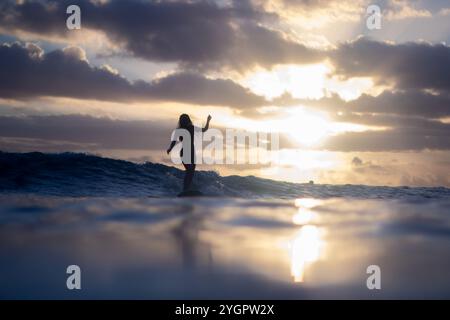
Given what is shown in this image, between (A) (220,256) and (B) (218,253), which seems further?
(B) (218,253)

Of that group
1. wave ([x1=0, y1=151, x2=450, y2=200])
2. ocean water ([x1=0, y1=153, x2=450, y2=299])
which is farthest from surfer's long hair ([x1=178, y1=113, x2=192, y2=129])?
ocean water ([x1=0, y1=153, x2=450, y2=299])

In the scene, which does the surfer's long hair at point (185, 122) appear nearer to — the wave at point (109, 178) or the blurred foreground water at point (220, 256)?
the wave at point (109, 178)

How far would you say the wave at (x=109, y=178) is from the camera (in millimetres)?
14805

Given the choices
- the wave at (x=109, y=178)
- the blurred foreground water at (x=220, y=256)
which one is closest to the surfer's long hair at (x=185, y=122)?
the wave at (x=109, y=178)

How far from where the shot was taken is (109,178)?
1728 cm

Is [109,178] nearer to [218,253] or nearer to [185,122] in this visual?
[185,122]

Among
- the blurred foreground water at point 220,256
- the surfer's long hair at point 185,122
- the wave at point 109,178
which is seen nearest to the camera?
the blurred foreground water at point 220,256

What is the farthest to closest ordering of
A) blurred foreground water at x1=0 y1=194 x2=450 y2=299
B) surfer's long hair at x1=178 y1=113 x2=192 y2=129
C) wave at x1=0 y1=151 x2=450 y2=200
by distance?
wave at x1=0 y1=151 x2=450 y2=200 < surfer's long hair at x1=178 y1=113 x2=192 y2=129 < blurred foreground water at x1=0 y1=194 x2=450 y2=299

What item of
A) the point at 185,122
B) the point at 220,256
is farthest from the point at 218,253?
the point at 185,122

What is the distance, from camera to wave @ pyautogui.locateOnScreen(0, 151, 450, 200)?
14.8 meters

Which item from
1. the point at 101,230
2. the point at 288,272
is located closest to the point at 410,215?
the point at 288,272

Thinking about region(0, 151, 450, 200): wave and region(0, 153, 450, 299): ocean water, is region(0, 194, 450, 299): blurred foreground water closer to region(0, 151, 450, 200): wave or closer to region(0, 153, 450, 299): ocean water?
region(0, 153, 450, 299): ocean water
